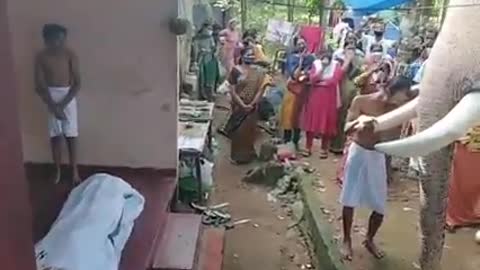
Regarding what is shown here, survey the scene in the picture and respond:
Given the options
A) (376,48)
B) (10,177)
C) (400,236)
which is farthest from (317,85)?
(10,177)

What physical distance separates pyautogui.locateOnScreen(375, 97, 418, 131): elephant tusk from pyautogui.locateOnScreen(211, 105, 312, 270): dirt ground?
1.64 metres

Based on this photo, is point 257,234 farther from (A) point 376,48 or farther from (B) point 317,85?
(A) point 376,48

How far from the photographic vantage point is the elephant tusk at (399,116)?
3807 millimetres

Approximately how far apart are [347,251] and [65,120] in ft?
8.14

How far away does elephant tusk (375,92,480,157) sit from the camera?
2.93 m

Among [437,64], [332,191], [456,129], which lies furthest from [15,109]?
[332,191]

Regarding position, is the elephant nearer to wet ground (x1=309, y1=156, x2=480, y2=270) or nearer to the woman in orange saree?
wet ground (x1=309, y1=156, x2=480, y2=270)

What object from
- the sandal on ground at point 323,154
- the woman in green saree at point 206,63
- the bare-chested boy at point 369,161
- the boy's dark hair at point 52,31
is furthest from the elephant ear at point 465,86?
the woman in green saree at point 206,63

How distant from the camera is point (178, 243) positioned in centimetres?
443

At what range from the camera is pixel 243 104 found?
7.70 m

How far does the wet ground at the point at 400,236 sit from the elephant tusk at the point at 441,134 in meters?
2.46

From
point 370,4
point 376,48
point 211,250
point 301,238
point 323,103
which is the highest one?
point 370,4

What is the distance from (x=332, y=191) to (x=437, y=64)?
371 centimetres

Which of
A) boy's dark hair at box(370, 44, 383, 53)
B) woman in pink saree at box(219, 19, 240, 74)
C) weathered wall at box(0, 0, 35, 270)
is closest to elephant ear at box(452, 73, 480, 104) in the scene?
weathered wall at box(0, 0, 35, 270)
